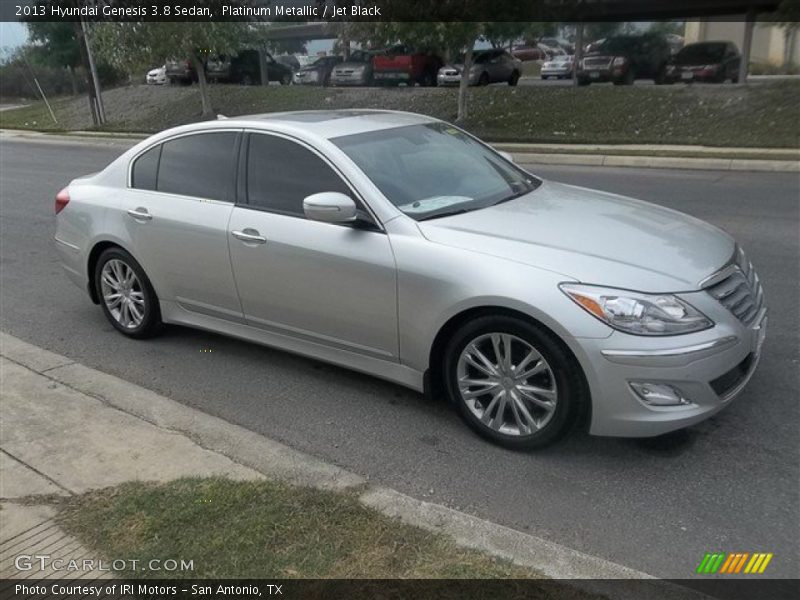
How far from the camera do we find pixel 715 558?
2.85 metres

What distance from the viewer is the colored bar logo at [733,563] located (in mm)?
2793

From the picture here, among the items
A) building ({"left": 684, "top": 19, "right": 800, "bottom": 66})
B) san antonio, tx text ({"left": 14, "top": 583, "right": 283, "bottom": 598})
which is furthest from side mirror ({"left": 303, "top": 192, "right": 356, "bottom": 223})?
building ({"left": 684, "top": 19, "right": 800, "bottom": 66})

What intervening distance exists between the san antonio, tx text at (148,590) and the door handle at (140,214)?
9.23 ft

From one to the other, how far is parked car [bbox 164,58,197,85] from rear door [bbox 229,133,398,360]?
93.7ft

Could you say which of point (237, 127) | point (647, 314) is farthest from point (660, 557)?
point (237, 127)

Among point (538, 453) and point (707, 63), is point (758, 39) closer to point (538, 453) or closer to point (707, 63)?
point (707, 63)

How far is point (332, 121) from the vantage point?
183 inches

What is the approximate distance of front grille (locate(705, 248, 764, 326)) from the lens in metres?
3.46

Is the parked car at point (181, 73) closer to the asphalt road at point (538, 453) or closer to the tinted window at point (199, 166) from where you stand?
the asphalt road at point (538, 453)

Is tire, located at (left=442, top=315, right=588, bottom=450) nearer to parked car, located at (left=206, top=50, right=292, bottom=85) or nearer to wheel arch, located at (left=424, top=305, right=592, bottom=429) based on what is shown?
wheel arch, located at (left=424, top=305, right=592, bottom=429)

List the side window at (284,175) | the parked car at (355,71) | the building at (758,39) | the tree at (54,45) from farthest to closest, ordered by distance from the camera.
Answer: the tree at (54,45), the parked car at (355,71), the building at (758,39), the side window at (284,175)

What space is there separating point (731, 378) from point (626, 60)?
21292 millimetres

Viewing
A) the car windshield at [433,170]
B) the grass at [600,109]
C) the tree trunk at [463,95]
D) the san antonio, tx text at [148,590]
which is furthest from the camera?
the tree trunk at [463,95]

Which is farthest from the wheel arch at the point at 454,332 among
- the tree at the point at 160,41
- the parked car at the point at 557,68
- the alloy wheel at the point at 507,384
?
the parked car at the point at 557,68
